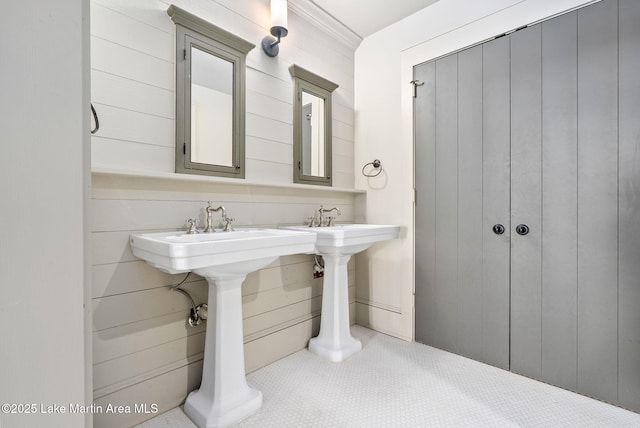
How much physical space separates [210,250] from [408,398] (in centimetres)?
128

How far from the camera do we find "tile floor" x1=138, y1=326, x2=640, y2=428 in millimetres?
1440

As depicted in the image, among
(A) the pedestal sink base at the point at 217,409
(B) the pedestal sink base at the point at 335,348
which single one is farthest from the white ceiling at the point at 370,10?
(A) the pedestal sink base at the point at 217,409

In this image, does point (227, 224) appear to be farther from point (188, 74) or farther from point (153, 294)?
point (188, 74)

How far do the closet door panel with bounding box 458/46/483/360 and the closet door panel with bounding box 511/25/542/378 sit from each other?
0.19 meters

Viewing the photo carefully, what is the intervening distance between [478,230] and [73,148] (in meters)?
2.05

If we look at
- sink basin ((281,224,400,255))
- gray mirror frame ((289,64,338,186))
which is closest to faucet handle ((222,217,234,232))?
sink basin ((281,224,400,255))

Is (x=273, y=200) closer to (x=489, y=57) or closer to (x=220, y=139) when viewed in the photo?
(x=220, y=139)

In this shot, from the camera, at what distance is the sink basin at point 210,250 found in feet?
3.67

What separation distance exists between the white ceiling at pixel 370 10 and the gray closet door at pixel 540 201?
465 millimetres

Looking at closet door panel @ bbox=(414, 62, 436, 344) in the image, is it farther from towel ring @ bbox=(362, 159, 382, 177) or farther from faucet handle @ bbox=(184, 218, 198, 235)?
faucet handle @ bbox=(184, 218, 198, 235)

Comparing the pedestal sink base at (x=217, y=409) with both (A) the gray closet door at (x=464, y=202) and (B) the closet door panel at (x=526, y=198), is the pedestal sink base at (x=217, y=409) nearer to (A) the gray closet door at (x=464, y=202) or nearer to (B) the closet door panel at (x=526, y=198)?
(A) the gray closet door at (x=464, y=202)

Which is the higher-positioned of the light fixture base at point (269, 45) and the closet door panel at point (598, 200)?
the light fixture base at point (269, 45)

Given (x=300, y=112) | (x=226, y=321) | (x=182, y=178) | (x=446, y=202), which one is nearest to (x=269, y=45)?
(x=300, y=112)

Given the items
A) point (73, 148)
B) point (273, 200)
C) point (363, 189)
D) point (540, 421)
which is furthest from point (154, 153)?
point (540, 421)
